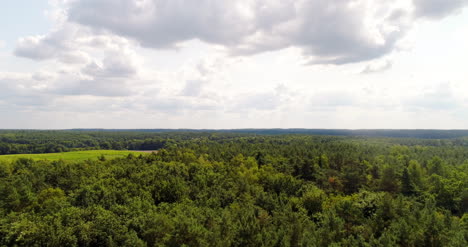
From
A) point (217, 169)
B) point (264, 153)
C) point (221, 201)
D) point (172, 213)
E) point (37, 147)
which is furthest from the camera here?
point (37, 147)

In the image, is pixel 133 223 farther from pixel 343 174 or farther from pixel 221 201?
pixel 343 174

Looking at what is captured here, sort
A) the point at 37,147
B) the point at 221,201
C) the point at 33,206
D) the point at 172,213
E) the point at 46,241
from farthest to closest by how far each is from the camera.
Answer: the point at 37,147, the point at 221,201, the point at 33,206, the point at 172,213, the point at 46,241

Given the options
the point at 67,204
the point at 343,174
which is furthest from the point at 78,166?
the point at 343,174

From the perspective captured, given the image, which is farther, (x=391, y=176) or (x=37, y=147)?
(x=37, y=147)

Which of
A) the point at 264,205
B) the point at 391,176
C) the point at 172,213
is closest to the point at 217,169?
the point at 264,205

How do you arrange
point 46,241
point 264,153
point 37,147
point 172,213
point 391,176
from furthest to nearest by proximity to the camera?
point 37,147 < point 264,153 < point 391,176 < point 172,213 < point 46,241

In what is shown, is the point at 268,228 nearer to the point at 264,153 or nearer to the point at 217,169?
the point at 217,169
